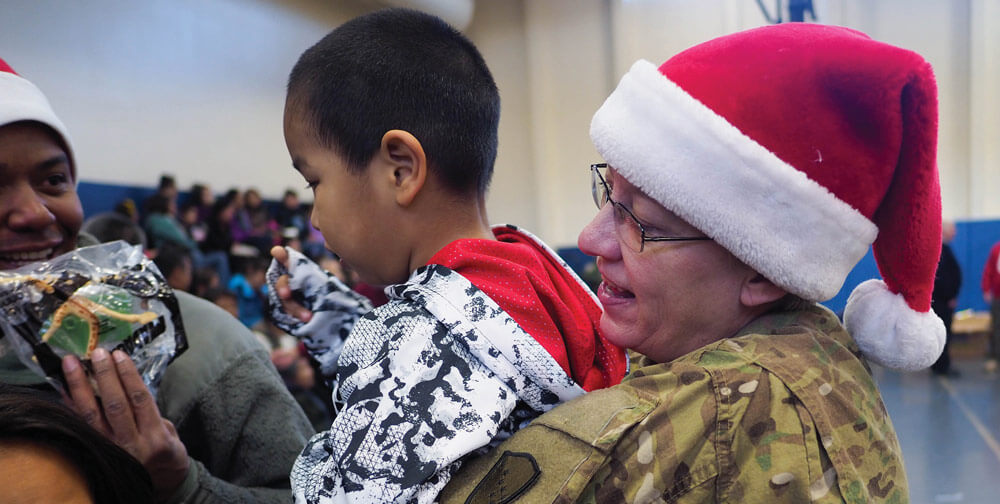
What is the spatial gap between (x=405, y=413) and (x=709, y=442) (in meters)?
0.36

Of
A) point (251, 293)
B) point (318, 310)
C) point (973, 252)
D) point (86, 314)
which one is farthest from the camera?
point (973, 252)

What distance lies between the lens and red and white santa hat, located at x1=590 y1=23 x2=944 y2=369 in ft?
2.99

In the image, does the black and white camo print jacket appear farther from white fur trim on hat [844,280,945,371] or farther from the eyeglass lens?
white fur trim on hat [844,280,945,371]

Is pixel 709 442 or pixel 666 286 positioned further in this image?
pixel 666 286

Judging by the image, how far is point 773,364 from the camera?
883 mm

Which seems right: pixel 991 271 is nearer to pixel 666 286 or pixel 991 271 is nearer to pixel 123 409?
pixel 666 286

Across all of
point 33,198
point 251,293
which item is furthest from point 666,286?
point 251,293

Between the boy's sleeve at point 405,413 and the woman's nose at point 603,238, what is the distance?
0.25m

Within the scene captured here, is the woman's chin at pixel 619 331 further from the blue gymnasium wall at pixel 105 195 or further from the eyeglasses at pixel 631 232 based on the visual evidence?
the blue gymnasium wall at pixel 105 195

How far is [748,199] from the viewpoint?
94 centimetres

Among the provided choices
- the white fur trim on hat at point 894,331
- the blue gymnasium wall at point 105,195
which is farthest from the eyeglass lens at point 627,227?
the blue gymnasium wall at point 105,195

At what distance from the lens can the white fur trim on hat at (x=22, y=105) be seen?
127cm

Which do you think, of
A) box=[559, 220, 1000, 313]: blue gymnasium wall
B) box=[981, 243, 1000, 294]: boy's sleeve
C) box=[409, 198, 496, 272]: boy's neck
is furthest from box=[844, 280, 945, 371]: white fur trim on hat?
box=[559, 220, 1000, 313]: blue gymnasium wall

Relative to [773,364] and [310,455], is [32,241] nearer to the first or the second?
[310,455]
